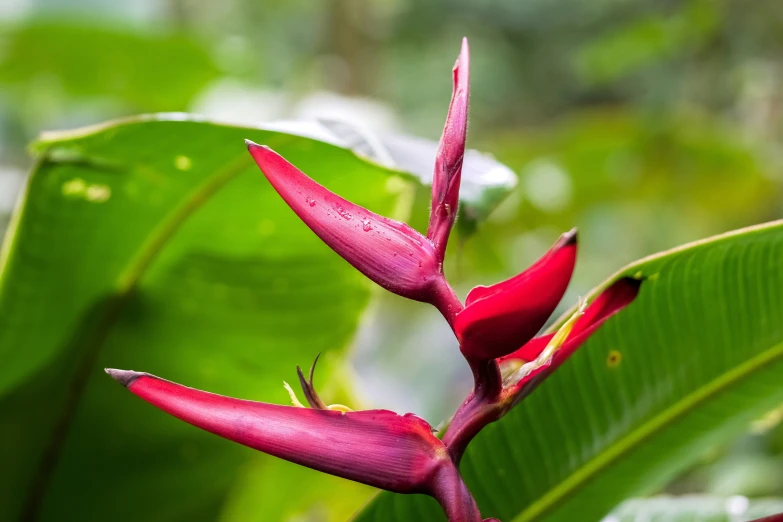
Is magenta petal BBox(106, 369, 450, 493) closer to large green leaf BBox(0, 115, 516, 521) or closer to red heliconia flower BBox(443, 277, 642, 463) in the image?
red heliconia flower BBox(443, 277, 642, 463)

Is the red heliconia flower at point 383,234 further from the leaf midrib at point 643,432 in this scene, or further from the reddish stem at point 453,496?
the leaf midrib at point 643,432

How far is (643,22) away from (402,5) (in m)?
5.97

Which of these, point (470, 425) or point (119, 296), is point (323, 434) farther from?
point (119, 296)

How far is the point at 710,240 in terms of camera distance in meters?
0.42

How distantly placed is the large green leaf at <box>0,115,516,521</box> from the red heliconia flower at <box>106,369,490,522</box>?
21cm

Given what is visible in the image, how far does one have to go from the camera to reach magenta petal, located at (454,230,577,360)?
0.81 feet

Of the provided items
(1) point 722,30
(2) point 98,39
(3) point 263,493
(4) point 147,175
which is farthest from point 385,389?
(1) point 722,30

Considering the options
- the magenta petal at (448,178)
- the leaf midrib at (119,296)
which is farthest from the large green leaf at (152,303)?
the magenta petal at (448,178)

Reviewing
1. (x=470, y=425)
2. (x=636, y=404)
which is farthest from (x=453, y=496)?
(x=636, y=404)

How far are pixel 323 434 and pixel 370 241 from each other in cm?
7

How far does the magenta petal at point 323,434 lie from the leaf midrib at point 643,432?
0.86 feet

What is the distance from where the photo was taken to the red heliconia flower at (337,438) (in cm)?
27

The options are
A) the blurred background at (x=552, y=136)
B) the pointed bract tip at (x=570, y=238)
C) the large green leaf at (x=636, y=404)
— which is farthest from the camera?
the blurred background at (x=552, y=136)

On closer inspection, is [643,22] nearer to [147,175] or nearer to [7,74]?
[147,175]
